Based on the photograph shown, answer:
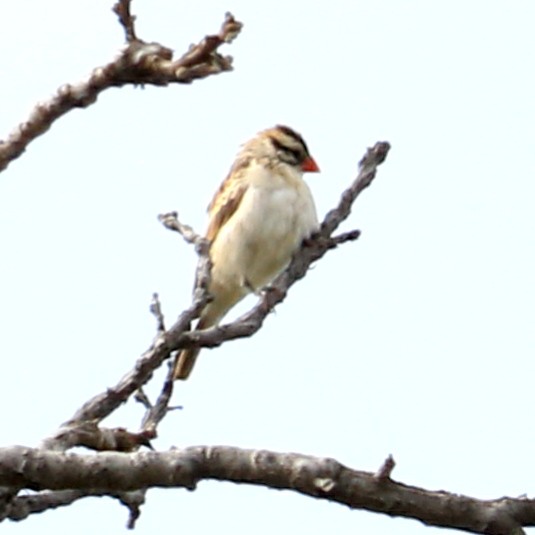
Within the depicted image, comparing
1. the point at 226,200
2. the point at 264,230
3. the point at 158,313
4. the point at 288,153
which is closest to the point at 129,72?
the point at 158,313

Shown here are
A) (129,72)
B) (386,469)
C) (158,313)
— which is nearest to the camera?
→ (386,469)

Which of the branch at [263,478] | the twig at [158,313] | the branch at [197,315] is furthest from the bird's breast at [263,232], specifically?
the branch at [263,478]

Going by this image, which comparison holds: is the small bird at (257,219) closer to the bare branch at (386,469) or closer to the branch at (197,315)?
the branch at (197,315)

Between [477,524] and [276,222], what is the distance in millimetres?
4205

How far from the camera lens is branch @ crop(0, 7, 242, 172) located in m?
3.82

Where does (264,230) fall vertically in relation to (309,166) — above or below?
below

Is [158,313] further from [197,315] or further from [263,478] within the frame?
[263,478]

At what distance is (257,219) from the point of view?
786 cm

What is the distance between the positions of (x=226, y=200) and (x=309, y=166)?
2.16 ft

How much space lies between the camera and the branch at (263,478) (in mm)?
3637

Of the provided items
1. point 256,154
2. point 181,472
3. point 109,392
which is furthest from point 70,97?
point 256,154

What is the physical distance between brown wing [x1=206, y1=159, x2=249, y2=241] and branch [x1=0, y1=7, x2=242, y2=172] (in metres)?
3.72

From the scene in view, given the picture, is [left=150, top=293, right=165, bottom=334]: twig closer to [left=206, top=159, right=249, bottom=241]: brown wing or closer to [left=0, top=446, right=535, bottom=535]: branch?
[left=0, top=446, right=535, bottom=535]: branch

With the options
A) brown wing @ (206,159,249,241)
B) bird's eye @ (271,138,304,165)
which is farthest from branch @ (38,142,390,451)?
bird's eye @ (271,138,304,165)
